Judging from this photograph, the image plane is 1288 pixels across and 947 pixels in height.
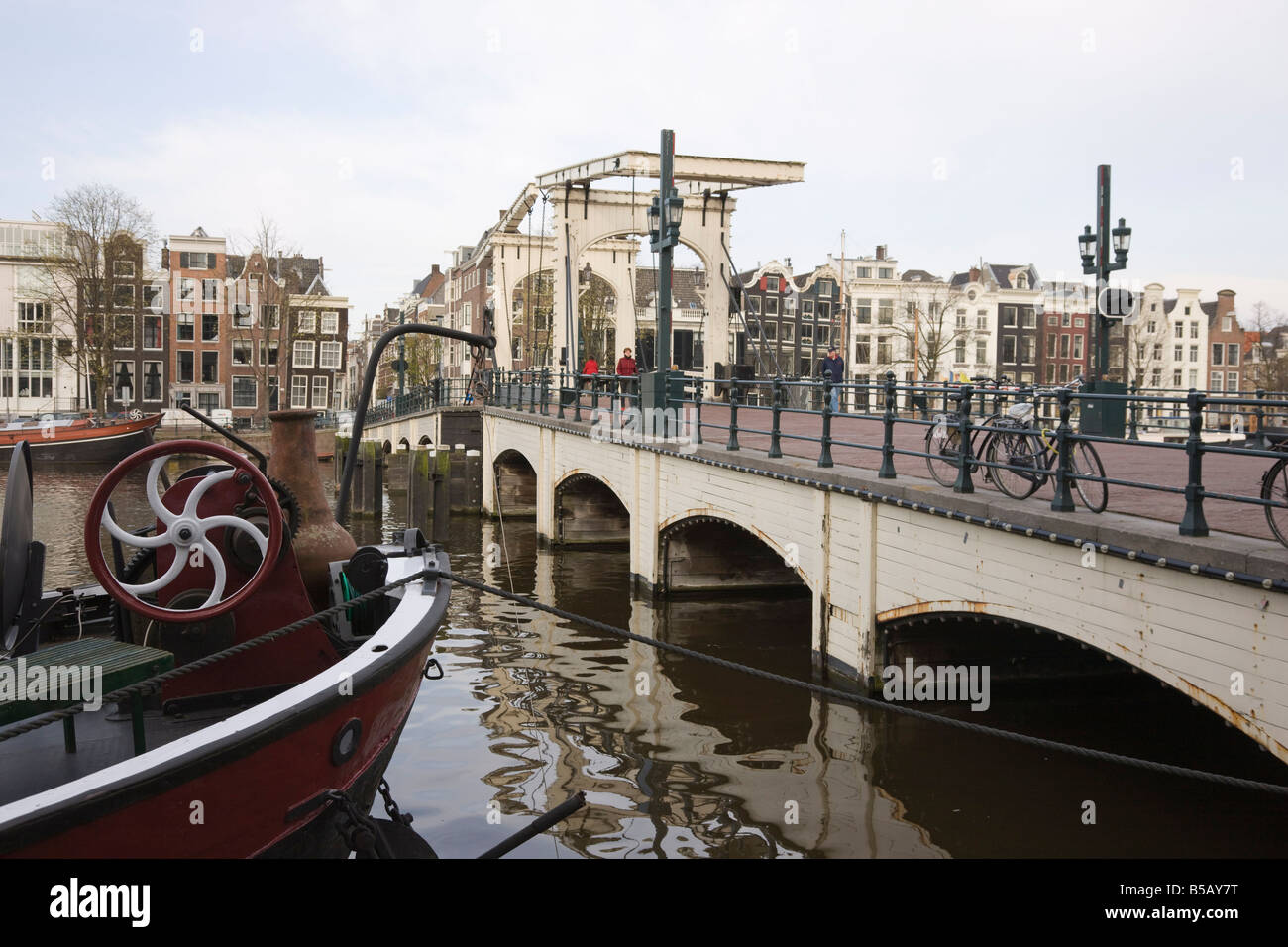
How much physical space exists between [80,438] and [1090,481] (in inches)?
1725

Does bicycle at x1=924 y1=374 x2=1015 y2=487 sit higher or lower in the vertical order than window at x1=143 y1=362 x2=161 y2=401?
lower

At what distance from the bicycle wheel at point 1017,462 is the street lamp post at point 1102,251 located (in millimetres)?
7213

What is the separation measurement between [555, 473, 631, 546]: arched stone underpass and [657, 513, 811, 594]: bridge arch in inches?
219

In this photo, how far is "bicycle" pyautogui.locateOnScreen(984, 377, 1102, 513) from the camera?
24.2 feet

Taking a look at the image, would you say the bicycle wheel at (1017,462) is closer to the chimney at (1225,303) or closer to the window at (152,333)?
the window at (152,333)

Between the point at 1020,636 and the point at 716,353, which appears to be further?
the point at 716,353

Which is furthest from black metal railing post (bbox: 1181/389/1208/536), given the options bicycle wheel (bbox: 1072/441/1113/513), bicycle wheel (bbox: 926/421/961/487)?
bicycle wheel (bbox: 926/421/961/487)

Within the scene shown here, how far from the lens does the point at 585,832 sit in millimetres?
7188

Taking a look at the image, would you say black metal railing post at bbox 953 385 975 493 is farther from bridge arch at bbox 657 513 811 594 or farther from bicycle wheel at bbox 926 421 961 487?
bridge arch at bbox 657 513 811 594

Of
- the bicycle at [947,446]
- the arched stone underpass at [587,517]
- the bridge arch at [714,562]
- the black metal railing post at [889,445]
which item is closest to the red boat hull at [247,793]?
the black metal railing post at [889,445]

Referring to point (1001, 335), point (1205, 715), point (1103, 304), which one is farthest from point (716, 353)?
point (1001, 335)

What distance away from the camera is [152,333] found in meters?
54.5
